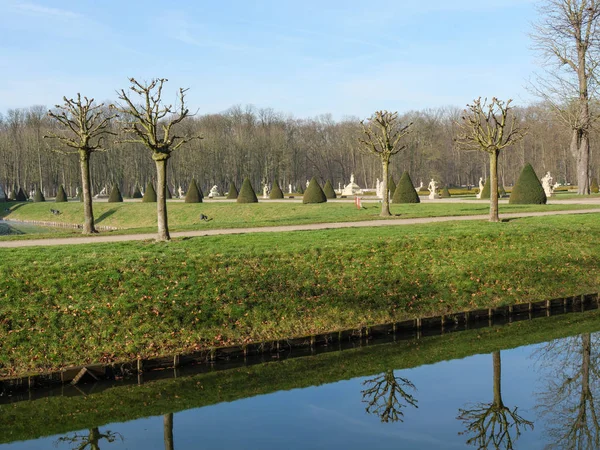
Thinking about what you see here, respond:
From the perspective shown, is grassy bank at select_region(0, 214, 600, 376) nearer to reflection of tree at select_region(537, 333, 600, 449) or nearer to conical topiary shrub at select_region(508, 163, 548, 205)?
reflection of tree at select_region(537, 333, 600, 449)

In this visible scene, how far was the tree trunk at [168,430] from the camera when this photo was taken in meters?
9.37

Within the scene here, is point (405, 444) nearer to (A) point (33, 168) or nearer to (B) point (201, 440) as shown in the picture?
(B) point (201, 440)

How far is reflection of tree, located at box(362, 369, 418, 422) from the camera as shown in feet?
34.6

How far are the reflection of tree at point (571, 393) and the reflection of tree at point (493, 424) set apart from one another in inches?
18.4

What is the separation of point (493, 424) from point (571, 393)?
7.06 ft

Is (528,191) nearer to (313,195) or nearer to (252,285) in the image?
(313,195)

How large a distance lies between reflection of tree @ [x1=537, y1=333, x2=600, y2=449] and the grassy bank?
358 cm

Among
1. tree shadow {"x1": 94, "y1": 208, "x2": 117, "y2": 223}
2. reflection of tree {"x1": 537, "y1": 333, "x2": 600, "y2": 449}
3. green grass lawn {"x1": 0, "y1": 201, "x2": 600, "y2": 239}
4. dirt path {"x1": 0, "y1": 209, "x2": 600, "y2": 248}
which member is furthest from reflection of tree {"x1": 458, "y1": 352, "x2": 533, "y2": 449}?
tree shadow {"x1": 94, "y1": 208, "x2": 117, "y2": 223}

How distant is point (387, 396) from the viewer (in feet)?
37.3

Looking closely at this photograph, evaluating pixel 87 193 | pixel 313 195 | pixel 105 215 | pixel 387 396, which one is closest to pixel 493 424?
pixel 387 396

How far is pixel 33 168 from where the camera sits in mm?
88250

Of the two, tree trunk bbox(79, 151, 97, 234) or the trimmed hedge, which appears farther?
the trimmed hedge

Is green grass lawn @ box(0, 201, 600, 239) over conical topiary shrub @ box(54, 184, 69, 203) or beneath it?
beneath

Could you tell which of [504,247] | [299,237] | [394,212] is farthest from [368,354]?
[394,212]
